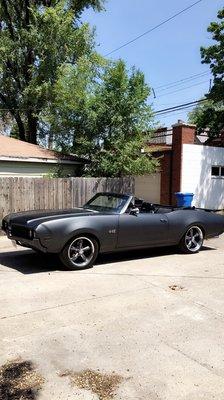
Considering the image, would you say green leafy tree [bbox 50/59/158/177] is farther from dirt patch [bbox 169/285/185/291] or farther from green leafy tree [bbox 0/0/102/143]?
dirt patch [bbox 169/285/185/291]

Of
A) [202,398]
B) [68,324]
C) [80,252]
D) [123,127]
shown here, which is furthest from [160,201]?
[202,398]

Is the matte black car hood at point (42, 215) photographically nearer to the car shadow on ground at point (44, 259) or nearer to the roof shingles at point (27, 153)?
the car shadow on ground at point (44, 259)

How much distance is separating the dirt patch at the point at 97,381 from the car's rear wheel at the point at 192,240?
5744 millimetres

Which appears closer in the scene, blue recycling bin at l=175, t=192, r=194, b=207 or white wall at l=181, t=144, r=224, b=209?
blue recycling bin at l=175, t=192, r=194, b=207

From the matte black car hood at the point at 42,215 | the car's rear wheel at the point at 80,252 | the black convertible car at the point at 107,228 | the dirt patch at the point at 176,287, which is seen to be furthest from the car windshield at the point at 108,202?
the dirt patch at the point at 176,287

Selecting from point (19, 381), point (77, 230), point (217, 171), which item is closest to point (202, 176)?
point (217, 171)

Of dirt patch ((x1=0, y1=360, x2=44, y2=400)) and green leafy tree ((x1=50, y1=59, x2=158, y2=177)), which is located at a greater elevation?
green leafy tree ((x1=50, y1=59, x2=158, y2=177))

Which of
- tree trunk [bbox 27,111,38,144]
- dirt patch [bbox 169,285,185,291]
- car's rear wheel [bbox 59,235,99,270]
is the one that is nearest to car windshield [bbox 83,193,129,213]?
car's rear wheel [bbox 59,235,99,270]

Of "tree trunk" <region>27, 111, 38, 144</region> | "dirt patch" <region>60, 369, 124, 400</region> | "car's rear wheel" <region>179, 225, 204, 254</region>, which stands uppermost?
"tree trunk" <region>27, 111, 38, 144</region>

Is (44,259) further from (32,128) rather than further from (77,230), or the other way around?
(32,128)

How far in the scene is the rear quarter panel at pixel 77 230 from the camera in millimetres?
7345

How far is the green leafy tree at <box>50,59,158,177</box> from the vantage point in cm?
1480

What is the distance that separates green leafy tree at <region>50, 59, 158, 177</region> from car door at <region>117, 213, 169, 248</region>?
6.04m

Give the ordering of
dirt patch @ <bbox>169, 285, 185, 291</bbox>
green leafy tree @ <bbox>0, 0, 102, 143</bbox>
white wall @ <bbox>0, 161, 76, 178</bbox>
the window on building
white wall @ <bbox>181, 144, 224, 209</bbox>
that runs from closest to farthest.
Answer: dirt patch @ <bbox>169, 285, 185, 291</bbox>, white wall @ <bbox>0, 161, 76, 178</bbox>, white wall @ <bbox>181, 144, 224, 209</bbox>, the window on building, green leafy tree @ <bbox>0, 0, 102, 143</bbox>
